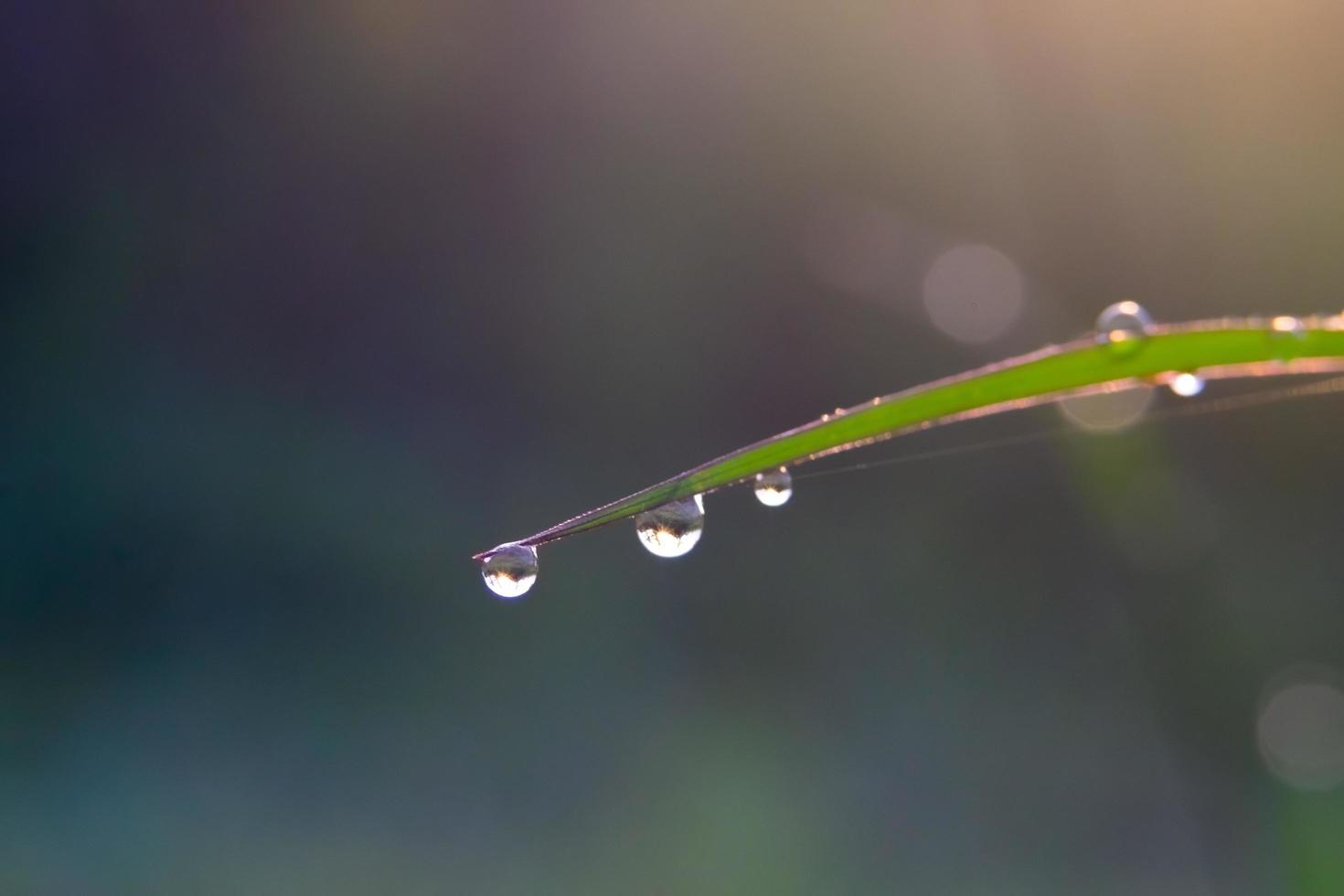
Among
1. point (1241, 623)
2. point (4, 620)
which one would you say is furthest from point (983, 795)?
point (4, 620)

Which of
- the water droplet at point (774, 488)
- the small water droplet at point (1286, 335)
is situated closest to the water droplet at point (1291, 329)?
the small water droplet at point (1286, 335)

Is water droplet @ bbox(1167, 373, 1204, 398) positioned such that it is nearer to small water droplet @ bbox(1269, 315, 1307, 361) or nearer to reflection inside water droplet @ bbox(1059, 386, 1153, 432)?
small water droplet @ bbox(1269, 315, 1307, 361)

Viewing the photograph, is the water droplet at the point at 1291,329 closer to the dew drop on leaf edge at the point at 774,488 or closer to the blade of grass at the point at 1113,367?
the blade of grass at the point at 1113,367

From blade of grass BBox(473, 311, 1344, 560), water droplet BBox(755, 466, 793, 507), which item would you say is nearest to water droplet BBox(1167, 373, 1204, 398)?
blade of grass BBox(473, 311, 1344, 560)

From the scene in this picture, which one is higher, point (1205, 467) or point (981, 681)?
point (1205, 467)

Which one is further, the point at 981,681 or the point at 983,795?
the point at 981,681

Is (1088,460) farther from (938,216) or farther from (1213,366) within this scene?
(1213,366)

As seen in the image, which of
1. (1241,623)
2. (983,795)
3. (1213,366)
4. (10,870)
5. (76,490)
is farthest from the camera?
(76,490)
